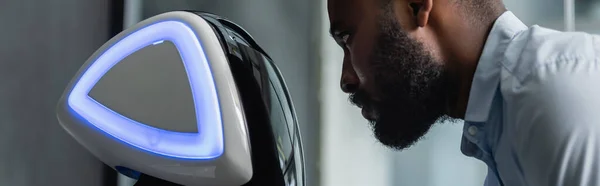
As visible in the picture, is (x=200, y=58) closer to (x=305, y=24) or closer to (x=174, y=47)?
Answer: (x=174, y=47)

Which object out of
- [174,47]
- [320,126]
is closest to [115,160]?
[174,47]

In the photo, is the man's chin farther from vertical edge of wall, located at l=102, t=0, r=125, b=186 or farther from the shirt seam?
vertical edge of wall, located at l=102, t=0, r=125, b=186

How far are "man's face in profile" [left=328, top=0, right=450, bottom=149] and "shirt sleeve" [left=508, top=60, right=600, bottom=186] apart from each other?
224 millimetres

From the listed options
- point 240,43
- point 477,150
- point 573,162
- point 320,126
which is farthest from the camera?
point 320,126

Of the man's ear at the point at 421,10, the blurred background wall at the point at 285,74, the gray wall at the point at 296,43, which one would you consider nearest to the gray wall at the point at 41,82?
the blurred background wall at the point at 285,74

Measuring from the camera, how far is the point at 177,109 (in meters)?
0.65

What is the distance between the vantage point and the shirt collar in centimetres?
75

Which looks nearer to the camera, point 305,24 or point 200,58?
point 200,58

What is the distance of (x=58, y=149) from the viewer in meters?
1.04

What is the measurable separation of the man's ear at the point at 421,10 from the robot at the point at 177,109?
0.87 feet

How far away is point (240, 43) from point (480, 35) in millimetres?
326

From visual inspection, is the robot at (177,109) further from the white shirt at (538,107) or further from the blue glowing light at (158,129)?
the white shirt at (538,107)

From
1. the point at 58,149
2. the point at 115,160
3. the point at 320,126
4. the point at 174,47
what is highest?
the point at 174,47

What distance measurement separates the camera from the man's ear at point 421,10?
0.85 metres
